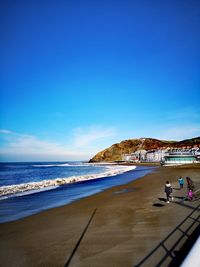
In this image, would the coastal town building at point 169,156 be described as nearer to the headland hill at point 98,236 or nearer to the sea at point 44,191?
the sea at point 44,191

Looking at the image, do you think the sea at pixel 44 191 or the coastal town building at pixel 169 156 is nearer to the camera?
the sea at pixel 44 191

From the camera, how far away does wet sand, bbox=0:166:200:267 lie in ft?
24.1

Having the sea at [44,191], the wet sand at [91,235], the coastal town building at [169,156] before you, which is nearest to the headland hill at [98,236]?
the wet sand at [91,235]

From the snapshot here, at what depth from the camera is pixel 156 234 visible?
8.96m

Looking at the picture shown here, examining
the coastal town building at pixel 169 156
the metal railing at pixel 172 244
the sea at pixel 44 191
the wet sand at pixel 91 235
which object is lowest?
the sea at pixel 44 191

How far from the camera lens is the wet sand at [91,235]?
24.1ft

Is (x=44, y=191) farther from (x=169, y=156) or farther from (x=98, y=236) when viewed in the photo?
(x=169, y=156)

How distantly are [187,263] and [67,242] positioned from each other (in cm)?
693

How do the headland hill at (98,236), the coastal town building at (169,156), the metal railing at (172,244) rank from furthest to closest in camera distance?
the coastal town building at (169,156) < the headland hill at (98,236) < the metal railing at (172,244)

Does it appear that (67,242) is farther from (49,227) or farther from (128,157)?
(128,157)

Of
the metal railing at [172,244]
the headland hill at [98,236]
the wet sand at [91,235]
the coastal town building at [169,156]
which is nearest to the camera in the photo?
the metal railing at [172,244]

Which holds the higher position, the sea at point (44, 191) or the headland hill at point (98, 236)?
the headland hill at point (98, 236)

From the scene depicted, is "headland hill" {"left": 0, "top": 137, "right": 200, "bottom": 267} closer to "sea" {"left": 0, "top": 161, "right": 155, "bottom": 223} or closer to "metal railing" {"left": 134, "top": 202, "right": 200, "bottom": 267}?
"metal railing" {"left": 134, "top": 202, "right": 200, "bottom": 267}

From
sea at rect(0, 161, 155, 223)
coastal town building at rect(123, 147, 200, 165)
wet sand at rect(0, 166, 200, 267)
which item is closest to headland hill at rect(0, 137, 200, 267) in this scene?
wet sand at rect(0, 166, 200, 267)
